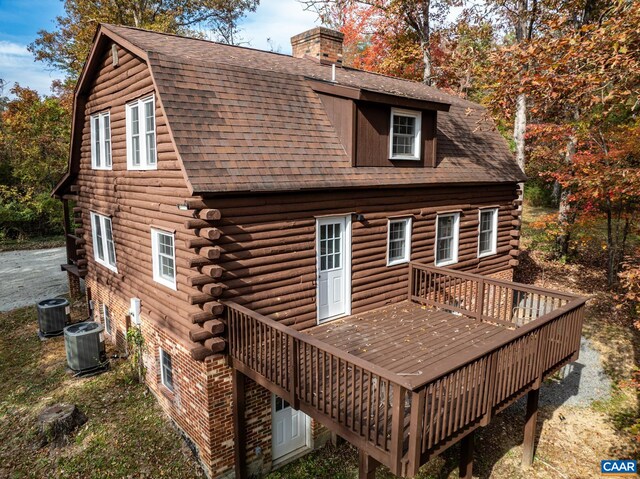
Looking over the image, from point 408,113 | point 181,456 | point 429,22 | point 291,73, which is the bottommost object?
point 181,456

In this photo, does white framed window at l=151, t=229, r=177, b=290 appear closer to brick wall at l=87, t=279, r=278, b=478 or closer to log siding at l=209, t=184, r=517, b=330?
brick wall at l=87, t=279, r=278, b=478

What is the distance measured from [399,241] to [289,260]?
137 inches

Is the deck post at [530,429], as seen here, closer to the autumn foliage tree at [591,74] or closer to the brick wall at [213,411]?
the brick wall at [213,411]

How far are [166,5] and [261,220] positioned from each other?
27.3 m

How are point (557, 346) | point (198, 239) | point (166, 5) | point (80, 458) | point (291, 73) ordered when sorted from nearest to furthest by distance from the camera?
1. point (198, 239)
2. point (557, 346)
3. point (80, 458)
4. point (291, 73)
5. point (166, 5)

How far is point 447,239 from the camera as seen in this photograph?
39.7 feet

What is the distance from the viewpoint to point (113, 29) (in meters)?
9.77

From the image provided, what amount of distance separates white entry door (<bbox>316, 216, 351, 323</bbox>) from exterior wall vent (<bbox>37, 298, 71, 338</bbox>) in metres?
9.76

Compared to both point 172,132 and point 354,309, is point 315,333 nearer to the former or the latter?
point 354,309

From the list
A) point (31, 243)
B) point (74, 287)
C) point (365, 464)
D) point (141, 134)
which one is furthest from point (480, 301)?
point (31, 243)

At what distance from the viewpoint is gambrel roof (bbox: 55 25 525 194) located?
24.8ft

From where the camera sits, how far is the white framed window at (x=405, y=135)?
10.5 m

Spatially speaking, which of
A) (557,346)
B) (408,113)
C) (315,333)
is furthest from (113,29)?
(557,346)

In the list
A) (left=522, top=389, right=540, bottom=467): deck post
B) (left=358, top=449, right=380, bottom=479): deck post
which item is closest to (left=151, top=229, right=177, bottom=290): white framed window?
(left=358, top=449, right=380, bottom=479): deck post
